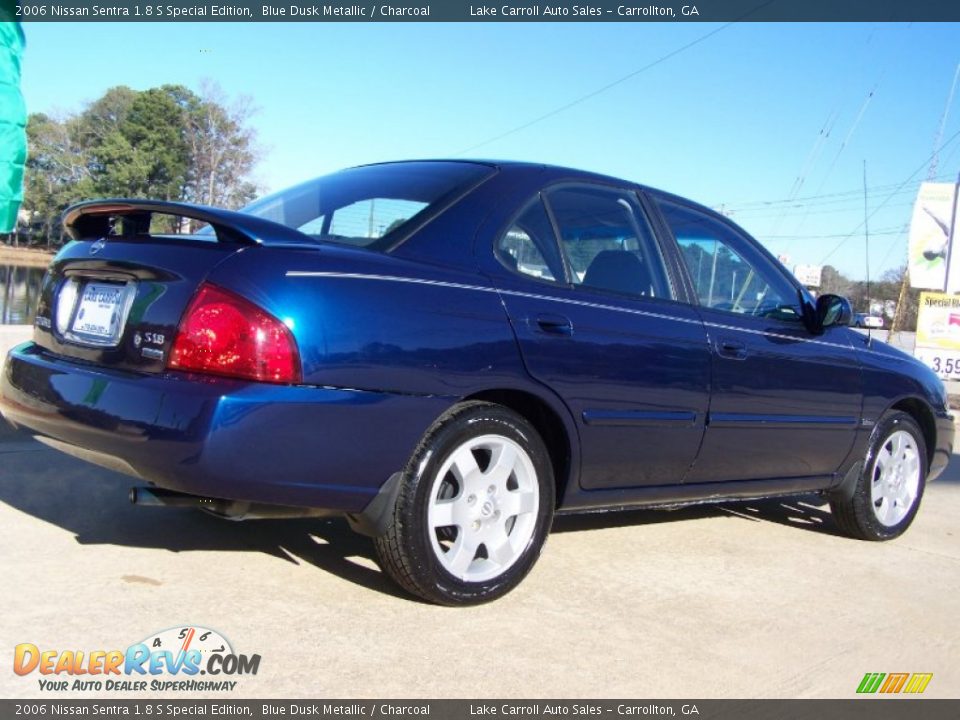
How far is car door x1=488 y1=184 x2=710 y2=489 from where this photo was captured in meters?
3.38

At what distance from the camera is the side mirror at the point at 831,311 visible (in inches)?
Result: 181

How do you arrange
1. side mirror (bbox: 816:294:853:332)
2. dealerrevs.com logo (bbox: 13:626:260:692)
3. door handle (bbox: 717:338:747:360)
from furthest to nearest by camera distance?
side mirror (bbox: 816:294:853:332), door handle (bbox: 717:338:747:360), dealerrevs.com logo (bbox: 13:626:260:692)

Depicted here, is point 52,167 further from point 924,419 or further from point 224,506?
point 224,506

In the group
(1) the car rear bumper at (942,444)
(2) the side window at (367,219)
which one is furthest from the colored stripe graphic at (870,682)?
(1) the car rear bumper at (942,444)

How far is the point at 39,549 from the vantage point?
3432 mm

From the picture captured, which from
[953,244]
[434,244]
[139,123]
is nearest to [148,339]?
[434,244]

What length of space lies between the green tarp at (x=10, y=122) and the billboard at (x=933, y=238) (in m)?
13.5

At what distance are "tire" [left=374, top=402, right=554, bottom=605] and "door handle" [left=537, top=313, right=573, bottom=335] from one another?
0.33 meters

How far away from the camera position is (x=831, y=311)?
4.59 meters

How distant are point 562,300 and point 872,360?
2245 millimetres

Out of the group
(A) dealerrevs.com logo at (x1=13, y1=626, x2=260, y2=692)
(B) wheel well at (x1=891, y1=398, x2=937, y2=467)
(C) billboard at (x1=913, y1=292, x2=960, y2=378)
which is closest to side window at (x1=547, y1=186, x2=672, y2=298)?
(A) dealerrevs.com logo at (x1=13, y1=626, x2=260, y2=692)

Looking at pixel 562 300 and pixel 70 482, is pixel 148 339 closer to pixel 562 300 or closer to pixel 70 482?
pixel 562 300

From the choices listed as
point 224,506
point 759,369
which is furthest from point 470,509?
point 759,369
